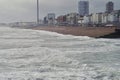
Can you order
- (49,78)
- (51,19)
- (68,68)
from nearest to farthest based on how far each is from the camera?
(49,78) → (68,68) → (51,19)

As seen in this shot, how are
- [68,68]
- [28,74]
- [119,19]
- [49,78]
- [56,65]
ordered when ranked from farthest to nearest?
[119,19]
[56,65]
[68,68]
[28,74]
[49,78]

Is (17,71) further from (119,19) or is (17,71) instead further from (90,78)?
(119,19)

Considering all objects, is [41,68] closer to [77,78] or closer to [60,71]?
[60,71]

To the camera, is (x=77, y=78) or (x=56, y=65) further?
(x=56, y=65)

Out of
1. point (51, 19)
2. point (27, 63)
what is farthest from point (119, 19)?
point (27, 63)

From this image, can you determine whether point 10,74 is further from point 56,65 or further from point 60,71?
point 56,65

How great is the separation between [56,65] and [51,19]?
133884 millimetres

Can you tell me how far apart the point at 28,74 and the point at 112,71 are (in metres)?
2.96

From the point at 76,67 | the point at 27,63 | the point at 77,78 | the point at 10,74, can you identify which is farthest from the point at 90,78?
the point at 27,63

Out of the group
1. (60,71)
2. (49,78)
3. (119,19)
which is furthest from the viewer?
(119,19)

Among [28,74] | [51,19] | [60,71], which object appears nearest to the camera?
[28,74]

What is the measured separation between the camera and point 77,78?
8180 mm

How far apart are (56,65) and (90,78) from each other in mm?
2695

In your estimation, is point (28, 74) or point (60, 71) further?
point (60, 71)
